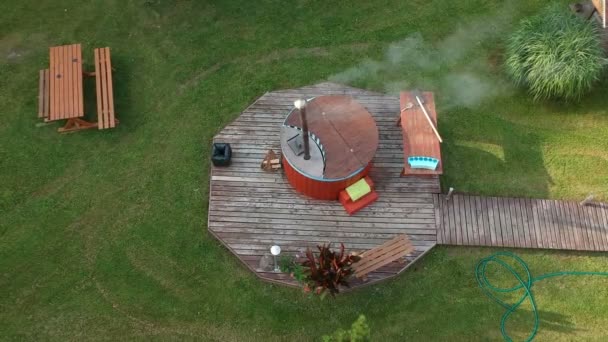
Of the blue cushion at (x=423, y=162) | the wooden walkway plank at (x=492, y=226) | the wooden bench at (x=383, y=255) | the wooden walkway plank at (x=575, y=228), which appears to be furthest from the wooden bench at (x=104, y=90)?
the wooden walkway plank at (x=575, y=228)

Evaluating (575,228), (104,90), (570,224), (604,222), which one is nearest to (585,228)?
(575,228)

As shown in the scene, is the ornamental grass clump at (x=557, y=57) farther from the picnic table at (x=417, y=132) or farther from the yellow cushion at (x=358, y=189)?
the yellow cushion at (x=358, y=189)

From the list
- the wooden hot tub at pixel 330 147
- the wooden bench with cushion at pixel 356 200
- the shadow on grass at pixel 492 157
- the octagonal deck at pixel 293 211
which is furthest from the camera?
the shadow on grass at pixel 492 157

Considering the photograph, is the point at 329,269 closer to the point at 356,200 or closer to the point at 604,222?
the point at 356,200

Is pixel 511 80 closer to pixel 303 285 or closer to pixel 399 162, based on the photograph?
pixel 399 162

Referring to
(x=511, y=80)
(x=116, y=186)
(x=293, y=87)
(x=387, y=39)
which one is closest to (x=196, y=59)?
(x=293, y=87)

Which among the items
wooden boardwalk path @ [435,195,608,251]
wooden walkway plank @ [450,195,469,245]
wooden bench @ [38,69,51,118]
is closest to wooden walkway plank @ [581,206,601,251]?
wooden boardwalk path @ [435,195,608,251]
